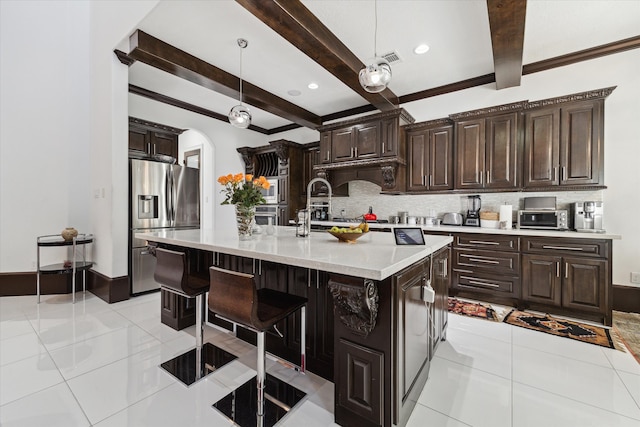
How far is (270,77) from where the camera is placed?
13.0ft

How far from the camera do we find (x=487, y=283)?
3422mm

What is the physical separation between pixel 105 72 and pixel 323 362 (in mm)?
4298

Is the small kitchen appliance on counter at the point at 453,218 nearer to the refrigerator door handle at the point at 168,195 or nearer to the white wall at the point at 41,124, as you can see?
the refrigerator door handle at the point at 168,195

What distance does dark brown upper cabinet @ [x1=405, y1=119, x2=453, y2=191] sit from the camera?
13.2 feet

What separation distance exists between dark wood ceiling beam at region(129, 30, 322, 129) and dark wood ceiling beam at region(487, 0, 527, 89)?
308 cm

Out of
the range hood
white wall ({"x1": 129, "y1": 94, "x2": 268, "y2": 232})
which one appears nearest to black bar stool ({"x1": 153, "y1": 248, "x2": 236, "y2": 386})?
the range hood

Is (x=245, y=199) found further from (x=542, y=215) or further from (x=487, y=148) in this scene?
(x=542, y=215)

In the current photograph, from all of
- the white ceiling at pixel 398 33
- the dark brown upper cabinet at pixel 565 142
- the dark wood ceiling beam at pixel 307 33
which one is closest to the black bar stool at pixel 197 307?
the dark wood ceiling beam at pixel 307 33

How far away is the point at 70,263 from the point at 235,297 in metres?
3.71

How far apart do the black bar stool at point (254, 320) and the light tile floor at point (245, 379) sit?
0.28ft

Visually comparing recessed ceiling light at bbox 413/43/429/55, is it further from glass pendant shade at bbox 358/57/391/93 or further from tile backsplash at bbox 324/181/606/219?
tile backsplash at bbox 324/181/606/219

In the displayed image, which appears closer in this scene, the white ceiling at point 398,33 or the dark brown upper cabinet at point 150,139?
the white ceiling at point 398,33

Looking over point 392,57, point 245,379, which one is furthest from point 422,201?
point 245,379

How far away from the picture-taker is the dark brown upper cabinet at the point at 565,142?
3066 millimetres
